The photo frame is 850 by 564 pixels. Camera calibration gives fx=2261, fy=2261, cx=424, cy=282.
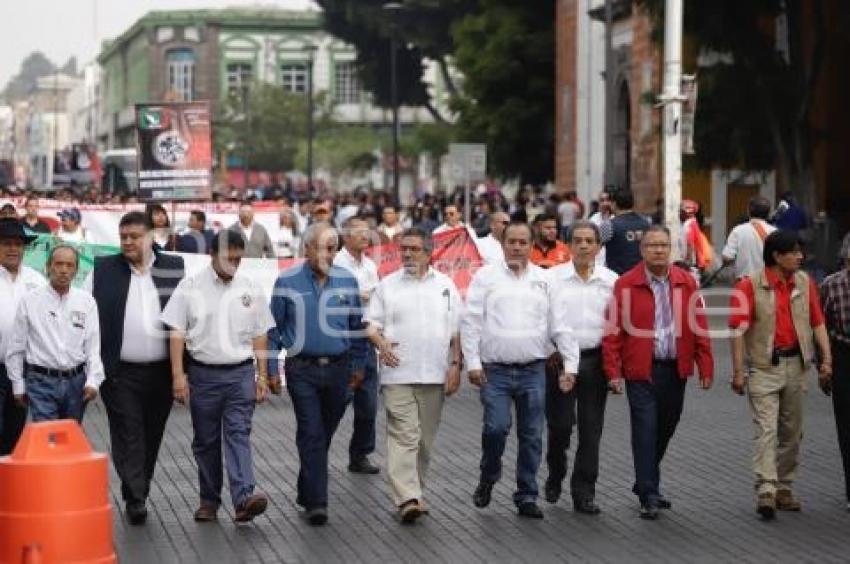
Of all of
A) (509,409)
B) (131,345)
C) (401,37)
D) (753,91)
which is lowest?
(509,409)

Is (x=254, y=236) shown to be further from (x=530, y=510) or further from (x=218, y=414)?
(x=530, y=510)

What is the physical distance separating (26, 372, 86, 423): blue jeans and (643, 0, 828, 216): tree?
2613cm

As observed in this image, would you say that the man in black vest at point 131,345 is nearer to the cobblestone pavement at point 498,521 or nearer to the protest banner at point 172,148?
the cobblestone pavement at point 498,521

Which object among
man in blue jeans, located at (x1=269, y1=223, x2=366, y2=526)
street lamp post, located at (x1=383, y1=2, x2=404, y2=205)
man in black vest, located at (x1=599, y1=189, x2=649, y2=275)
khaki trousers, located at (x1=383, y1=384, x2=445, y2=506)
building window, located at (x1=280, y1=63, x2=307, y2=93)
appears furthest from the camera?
building window, located at (x1=280, y1=63, x2=307, y2=93)

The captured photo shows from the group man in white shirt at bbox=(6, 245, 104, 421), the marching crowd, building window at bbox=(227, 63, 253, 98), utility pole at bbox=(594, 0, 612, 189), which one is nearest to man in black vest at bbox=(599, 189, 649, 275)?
the marching crowd

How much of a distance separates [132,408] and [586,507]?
9.11 ft

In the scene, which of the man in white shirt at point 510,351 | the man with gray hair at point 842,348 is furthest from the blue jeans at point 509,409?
the man with gray hair at point 842,348

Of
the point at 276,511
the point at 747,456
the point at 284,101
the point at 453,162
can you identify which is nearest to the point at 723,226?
the point at 453,162

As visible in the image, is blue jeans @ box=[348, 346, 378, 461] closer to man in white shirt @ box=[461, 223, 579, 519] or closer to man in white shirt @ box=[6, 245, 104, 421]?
man in white shirt @ box=[461, 223, 579, 519]

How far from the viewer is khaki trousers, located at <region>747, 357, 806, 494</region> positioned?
13578 millimetres

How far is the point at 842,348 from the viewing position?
45.5ft

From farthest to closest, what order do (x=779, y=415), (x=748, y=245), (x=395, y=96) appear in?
(x=395, y=96)
(x=748, y=245)
(x=779, y=415)

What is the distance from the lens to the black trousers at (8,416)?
1315cm

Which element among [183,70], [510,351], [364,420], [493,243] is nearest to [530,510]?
[510,351]
